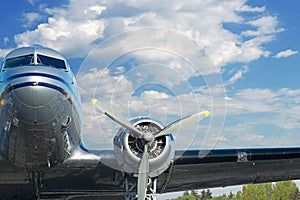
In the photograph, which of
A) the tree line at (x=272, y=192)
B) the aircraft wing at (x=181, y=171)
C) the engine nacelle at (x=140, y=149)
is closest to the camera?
the engine nacelle at (x=140, y=149)

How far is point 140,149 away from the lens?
12.6 meters

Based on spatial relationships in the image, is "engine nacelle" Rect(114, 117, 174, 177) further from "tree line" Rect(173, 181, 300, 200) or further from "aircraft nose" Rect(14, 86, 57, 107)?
"tree line" Rect(173, 181, 300, 200)

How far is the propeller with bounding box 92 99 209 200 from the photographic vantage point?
1232 cm

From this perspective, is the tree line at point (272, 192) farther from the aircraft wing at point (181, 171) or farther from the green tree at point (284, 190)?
the aircraft wing at point (181, 171)

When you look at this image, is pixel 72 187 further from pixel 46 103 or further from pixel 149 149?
pixel 46 103

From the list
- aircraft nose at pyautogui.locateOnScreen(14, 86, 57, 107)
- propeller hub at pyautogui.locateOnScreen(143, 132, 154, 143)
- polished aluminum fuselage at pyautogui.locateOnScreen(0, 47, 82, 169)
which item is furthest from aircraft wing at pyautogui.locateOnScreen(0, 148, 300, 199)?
aircraft nose at pyautogui.locateOnScreen(14, 86, 57, 107)

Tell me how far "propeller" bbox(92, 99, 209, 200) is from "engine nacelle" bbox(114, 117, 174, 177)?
0.14 meters

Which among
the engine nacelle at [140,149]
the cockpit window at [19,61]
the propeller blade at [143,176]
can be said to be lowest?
the propeller blade at [143,176]

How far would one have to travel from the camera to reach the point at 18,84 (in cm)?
1055

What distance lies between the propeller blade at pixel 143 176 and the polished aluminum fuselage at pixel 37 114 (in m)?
2.09

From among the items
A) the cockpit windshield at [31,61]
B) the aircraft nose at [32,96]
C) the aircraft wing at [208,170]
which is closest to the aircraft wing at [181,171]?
the aircraft wing at [208,170]

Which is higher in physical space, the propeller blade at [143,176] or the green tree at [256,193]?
the green tree at [256,193]

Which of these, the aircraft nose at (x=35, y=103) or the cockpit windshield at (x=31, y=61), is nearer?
the aircraft nose at (x=35, y=103)

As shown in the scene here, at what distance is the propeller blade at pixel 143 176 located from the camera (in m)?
12.4
